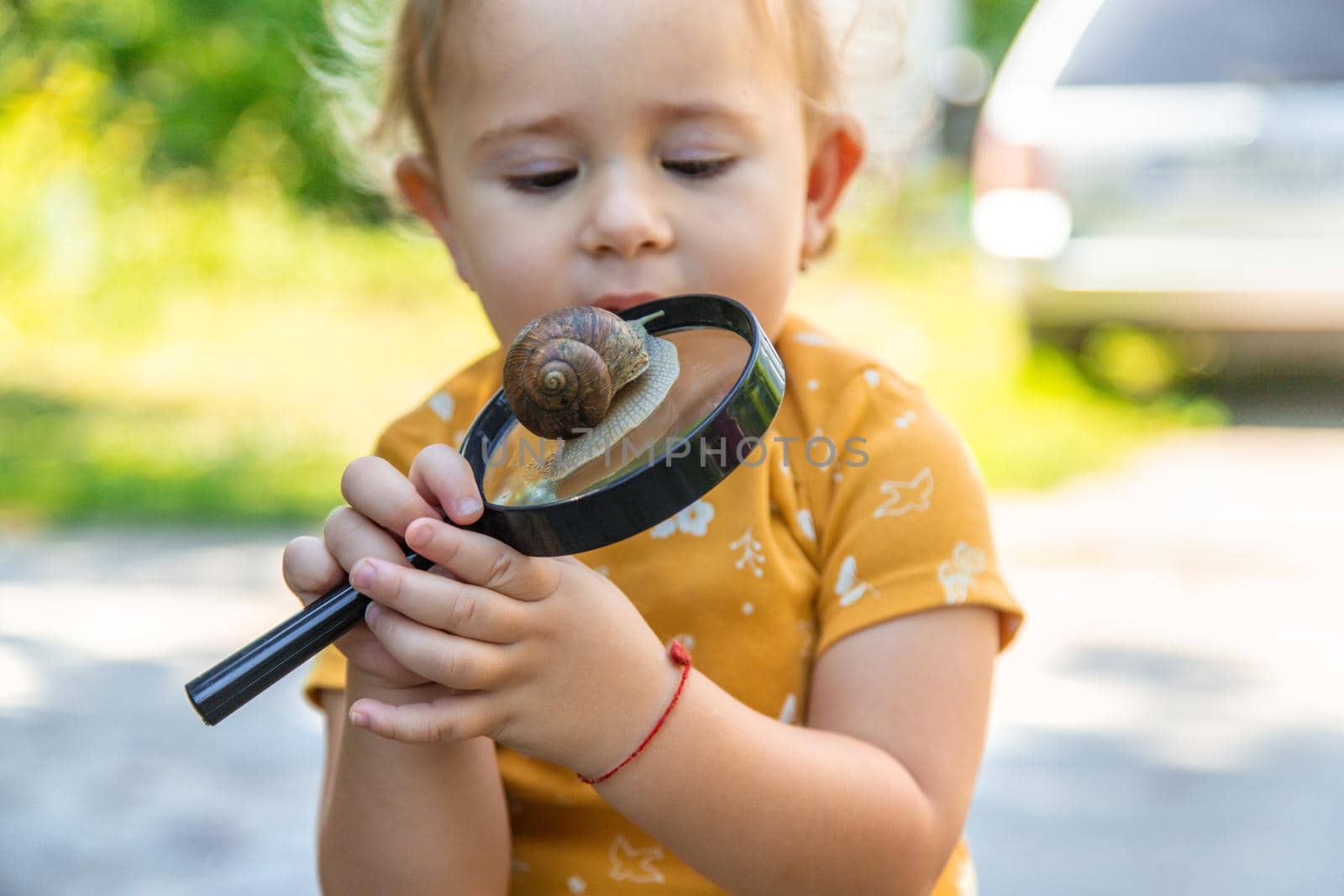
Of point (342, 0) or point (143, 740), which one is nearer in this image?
point (342, 0)

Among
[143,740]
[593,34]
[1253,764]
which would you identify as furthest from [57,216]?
[593,34]

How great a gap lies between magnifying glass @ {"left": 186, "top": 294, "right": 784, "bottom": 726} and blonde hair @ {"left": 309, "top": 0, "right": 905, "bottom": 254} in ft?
1.30

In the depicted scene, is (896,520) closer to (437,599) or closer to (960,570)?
(960,570)

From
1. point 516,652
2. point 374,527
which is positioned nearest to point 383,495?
point 374,527

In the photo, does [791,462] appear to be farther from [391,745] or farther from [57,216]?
[57,216]

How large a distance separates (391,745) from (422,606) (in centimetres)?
25

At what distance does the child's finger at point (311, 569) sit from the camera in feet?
3.93

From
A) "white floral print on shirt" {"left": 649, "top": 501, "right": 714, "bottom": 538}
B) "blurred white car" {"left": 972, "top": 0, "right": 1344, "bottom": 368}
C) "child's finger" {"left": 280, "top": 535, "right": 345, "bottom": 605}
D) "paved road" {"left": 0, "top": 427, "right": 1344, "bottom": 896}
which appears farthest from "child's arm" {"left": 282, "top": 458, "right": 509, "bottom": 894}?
"blurred white car" {"left": 972, "top": 0, "right": 1344, "bottom": 368}

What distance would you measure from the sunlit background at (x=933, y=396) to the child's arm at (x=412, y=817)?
109 centimetres

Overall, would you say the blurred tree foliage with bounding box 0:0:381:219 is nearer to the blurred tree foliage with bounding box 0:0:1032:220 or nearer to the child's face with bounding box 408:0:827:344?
the blurred tree foliage with bounding box 0:0:1032:220

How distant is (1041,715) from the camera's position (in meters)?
3.25

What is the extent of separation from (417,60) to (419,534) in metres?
0.69

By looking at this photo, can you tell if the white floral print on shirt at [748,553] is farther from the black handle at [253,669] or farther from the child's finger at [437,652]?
the black handle at [253,669]

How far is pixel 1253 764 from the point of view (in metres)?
3.03
